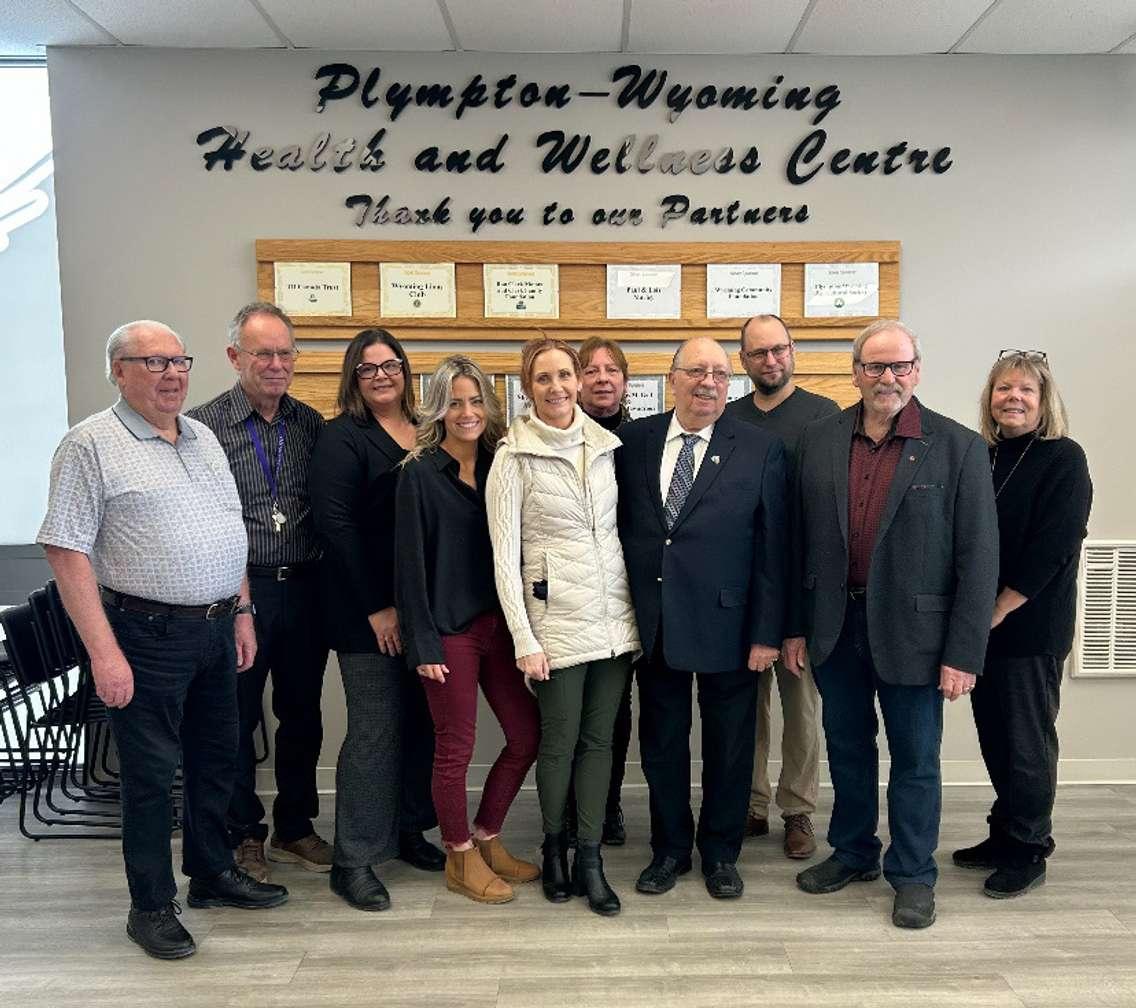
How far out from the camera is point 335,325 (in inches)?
131

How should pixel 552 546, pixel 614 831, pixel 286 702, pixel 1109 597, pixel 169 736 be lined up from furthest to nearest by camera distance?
pixel 1109 597
pixel 614 831
pixel 286 702
pixel 552 546
pixel 169 736

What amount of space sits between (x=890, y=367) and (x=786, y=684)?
1151 mm

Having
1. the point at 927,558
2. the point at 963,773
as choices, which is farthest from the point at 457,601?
the point at 963,773

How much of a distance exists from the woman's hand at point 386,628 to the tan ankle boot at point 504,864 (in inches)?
26.0

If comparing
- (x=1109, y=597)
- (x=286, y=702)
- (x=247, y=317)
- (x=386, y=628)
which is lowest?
(x=286, y=702)

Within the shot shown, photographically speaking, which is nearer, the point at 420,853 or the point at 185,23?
the point at 420,853

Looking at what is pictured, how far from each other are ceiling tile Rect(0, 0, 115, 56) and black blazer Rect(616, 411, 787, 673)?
2402 millimetres

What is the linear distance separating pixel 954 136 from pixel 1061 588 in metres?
1.79

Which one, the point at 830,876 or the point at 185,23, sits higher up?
the point at 185,23

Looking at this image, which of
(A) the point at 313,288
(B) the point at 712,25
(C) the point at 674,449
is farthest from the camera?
(A) the point at 313,288

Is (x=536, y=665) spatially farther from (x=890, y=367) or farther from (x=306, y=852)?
(x=890, y=367)

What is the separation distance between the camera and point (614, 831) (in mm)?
2988

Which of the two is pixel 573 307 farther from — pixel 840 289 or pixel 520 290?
pixel 840 289

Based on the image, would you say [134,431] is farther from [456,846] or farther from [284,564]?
[456,846]
